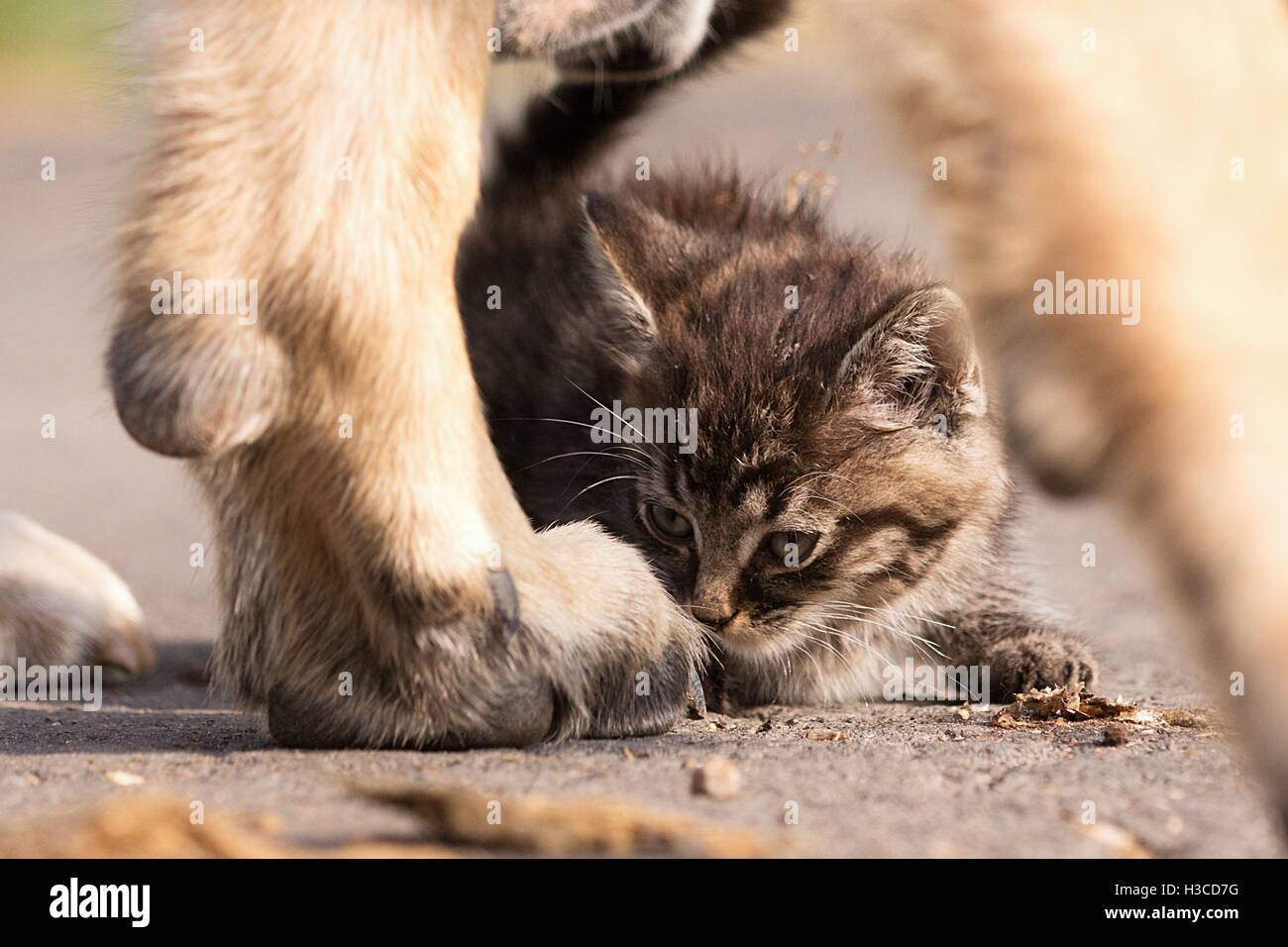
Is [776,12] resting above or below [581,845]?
above

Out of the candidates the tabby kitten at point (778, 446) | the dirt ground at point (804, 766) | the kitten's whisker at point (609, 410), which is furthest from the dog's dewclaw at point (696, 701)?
the kitten's whisker at point (609, 410)

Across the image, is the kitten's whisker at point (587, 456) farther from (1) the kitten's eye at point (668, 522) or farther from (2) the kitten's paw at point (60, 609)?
(2) the kitten's paw at point (60, 609)

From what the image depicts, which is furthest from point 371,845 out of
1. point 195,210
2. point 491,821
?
point 195,210

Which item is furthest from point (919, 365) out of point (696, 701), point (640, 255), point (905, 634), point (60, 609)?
point (60, 609)

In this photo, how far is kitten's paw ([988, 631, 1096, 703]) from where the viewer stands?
297cm

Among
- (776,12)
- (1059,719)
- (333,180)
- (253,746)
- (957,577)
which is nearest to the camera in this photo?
(333,180)

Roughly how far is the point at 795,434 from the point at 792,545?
0.74 ft

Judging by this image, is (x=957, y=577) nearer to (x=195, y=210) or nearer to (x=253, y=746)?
(x=253, y=746)

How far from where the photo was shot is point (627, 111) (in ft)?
12.4

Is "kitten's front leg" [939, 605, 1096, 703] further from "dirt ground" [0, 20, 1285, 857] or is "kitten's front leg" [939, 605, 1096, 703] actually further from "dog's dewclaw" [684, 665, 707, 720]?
"dog's dewclaw" [684, 665, 707, 720]

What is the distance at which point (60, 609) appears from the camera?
3.08m

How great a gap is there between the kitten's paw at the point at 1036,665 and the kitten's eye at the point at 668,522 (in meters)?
0.70

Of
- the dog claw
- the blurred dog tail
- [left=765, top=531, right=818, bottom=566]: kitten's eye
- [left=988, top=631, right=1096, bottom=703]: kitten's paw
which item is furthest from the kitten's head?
the dog claw

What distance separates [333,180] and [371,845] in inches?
31.1
